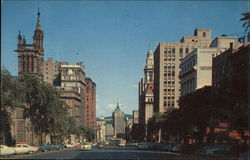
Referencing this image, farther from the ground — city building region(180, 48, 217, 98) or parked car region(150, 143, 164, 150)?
city building region(180, 48, 217, 98)

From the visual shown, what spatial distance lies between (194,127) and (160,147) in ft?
44.5

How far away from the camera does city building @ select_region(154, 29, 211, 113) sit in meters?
142

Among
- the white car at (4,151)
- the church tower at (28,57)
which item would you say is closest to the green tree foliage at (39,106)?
the white car at (4,151)

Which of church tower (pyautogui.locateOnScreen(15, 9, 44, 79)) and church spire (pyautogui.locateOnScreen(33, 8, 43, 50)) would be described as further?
church spire (pyautogui.locateOnScreen(33, 8, 43, 50))

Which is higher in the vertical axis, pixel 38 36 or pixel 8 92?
pixel 38 36

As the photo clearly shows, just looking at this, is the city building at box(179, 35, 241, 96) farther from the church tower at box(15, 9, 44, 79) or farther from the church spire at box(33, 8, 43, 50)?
the church spire at box(33, 8, 43, 50)

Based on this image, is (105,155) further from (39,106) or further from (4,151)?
(39,106)

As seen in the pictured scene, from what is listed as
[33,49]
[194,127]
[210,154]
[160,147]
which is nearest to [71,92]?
[33,49]

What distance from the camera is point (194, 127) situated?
65812 millimetres

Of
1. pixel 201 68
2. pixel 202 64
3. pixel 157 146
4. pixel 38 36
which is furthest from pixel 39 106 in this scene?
pixel 38 36

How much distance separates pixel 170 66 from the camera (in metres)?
144

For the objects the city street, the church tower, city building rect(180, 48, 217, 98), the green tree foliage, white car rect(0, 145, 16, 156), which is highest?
the church tower

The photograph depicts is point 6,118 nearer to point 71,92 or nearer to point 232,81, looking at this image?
point 232,81

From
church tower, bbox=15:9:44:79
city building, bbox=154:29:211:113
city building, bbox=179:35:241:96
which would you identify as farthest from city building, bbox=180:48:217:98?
church tower, bbox=15:9:44:79
